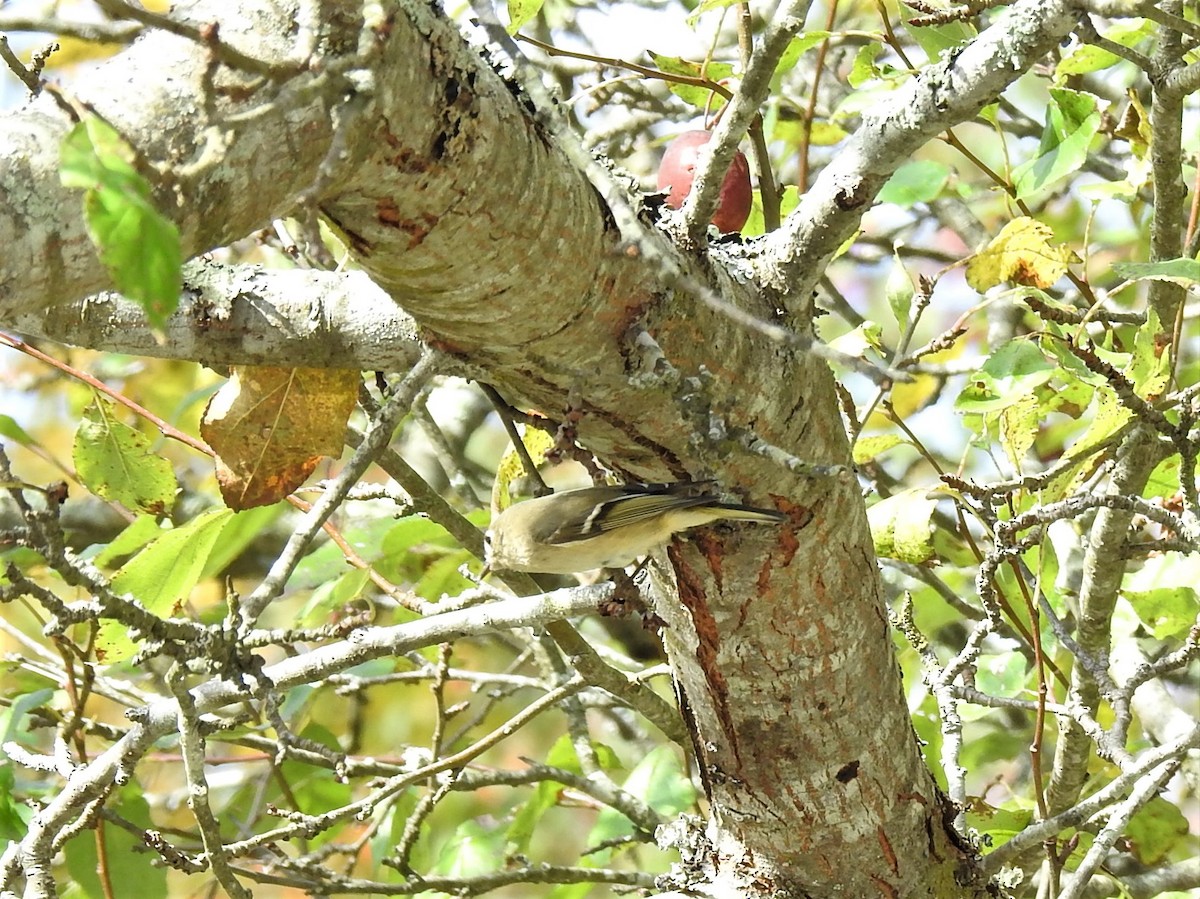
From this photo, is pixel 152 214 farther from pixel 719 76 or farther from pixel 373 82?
pixel 719 76

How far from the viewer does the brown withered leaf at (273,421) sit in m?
1.42

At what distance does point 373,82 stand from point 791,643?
838mm

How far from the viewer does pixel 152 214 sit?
67 centimetres

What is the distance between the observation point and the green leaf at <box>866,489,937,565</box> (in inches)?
66.7

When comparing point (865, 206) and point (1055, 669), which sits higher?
point (865, 206)

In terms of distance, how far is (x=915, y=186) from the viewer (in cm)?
214

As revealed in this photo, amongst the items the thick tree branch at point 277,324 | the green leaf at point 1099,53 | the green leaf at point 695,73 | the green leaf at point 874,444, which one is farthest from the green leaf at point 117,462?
the green leaf at point 1099,53

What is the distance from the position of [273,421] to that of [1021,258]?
3.46 ft

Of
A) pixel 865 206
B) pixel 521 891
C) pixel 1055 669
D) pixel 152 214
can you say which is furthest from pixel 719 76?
pixel 521 891

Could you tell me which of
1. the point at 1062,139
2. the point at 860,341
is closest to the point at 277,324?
the point at 860,341

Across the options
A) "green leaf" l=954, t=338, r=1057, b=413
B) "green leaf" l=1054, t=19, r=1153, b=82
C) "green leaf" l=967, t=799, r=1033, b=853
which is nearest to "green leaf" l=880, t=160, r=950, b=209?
"green leaf" l=1054, t=19, r=1153, b=82

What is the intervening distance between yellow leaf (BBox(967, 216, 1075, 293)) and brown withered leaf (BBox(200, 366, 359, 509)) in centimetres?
91

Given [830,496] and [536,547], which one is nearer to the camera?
[830,496]

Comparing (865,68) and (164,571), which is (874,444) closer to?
(865,68)
